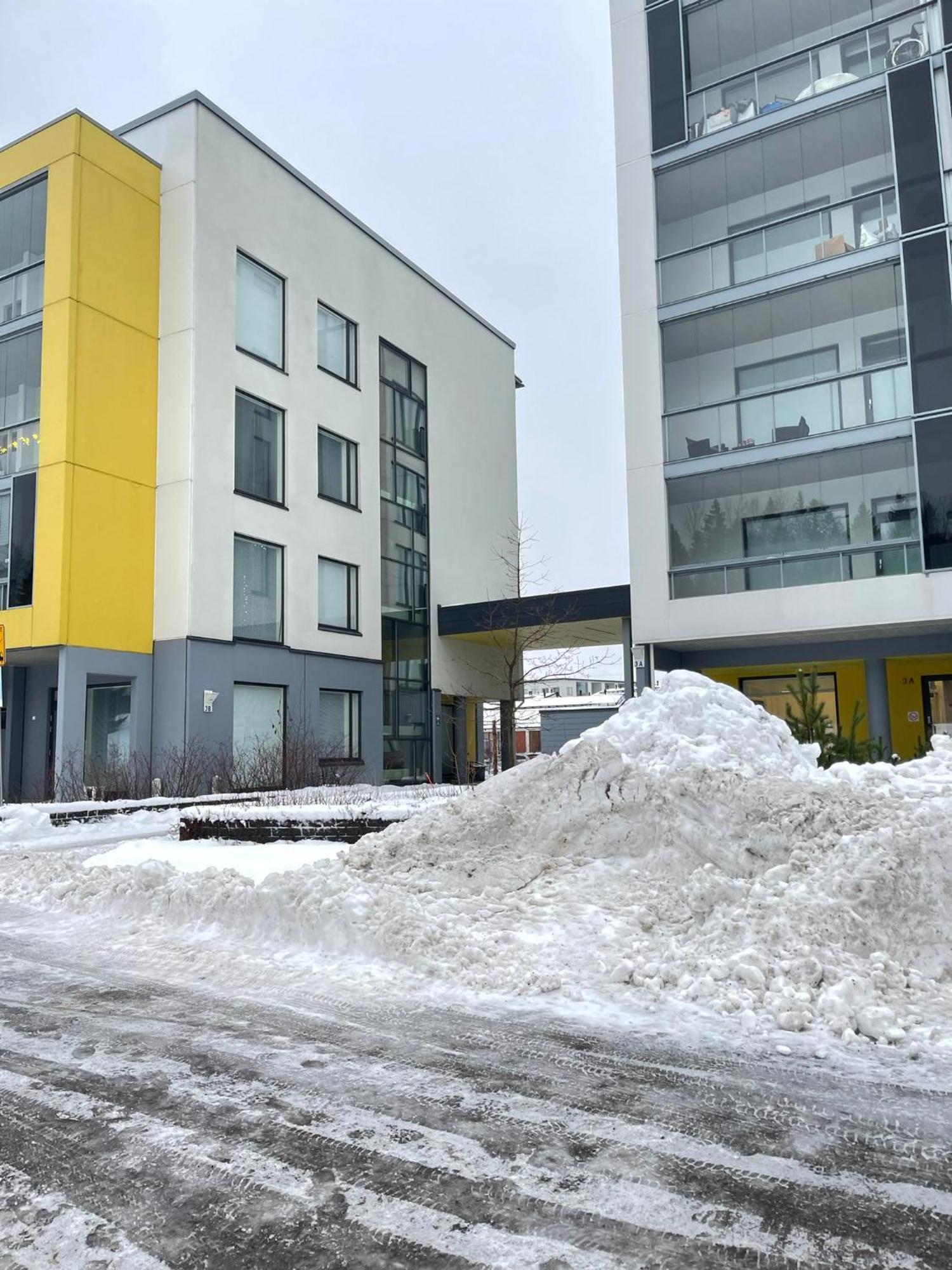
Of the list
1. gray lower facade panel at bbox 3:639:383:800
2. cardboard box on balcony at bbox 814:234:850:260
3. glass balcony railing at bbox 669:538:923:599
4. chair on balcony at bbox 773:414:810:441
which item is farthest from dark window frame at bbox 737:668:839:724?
gray lower facade panel at bbox 3:639:383:800

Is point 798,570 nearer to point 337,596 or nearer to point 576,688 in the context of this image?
point 337,596

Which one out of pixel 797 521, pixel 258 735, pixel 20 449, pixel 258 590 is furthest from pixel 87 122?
pixel 797 521

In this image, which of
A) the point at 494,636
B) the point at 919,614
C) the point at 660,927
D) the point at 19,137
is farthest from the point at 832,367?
the point at 19,137

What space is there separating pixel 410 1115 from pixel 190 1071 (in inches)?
45.5

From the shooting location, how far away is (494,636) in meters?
30.6

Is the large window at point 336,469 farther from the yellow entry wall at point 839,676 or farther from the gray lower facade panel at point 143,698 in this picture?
the yellow entry wall at point 839,676

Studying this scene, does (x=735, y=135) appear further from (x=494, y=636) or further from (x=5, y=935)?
(x=5, y=935)

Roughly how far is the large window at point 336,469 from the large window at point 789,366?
9942mm

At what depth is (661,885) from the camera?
6.97 metres

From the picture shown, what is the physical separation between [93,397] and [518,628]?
502 inches

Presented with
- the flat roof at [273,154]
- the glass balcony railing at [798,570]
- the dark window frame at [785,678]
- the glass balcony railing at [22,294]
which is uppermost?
the flat roof at [273,154]

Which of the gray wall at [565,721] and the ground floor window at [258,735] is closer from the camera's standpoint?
the ground floor window at [258,735]

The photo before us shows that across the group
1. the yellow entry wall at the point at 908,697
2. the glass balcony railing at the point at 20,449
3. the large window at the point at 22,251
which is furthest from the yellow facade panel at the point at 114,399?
the yellow entry wall at the point at 908,697

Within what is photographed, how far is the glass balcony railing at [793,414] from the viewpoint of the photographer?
61.4 feet
